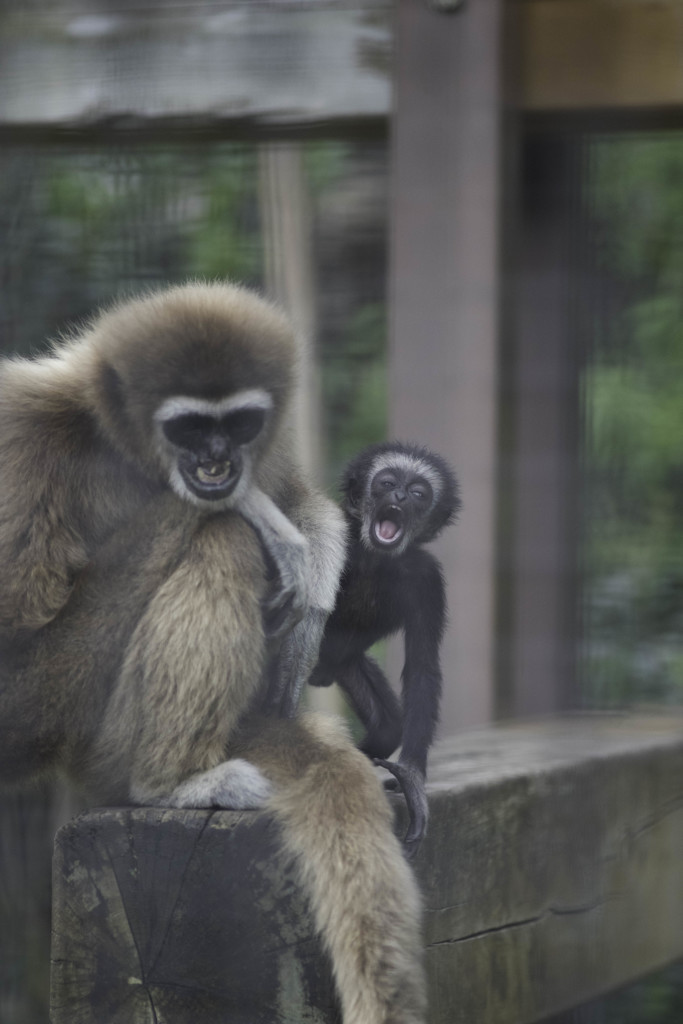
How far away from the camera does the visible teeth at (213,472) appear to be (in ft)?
6.40

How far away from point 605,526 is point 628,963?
102 cm

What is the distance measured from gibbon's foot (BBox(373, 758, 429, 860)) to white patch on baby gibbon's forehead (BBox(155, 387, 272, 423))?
656mm

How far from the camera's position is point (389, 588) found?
231cm

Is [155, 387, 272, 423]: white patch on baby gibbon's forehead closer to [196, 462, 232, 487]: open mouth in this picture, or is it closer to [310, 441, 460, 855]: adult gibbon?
[196, 462, 232, 487]: open mouth

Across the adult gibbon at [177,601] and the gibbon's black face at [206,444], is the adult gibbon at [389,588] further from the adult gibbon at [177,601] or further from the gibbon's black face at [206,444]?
the gibbon's black face at [206,444]

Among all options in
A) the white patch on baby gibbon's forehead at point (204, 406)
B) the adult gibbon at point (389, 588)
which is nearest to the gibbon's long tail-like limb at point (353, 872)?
the adult gibbon at point (389, 588)

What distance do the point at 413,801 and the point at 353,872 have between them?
263 millimetres

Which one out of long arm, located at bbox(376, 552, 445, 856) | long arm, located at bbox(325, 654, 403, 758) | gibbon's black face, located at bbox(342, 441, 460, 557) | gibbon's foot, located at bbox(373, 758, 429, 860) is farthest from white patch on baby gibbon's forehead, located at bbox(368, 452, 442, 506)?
gibbon's foot, located at bbox(373, 758, 429, 860)

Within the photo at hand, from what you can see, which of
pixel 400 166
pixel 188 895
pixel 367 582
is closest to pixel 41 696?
pixel 188 895

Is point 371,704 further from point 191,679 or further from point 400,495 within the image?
point 191,679

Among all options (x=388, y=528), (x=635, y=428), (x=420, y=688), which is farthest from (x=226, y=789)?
(x=635, y=428)

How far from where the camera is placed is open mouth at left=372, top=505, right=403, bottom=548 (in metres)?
2.39

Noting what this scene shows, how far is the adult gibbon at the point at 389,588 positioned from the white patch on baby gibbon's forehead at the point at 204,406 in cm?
47

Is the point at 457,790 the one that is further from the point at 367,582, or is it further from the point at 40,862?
the point at 40,862
